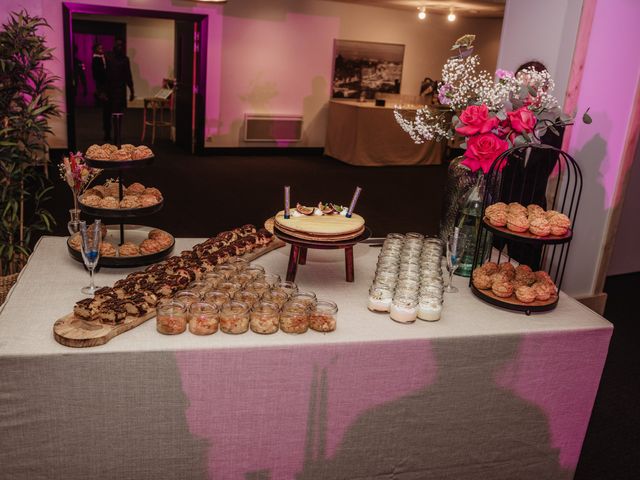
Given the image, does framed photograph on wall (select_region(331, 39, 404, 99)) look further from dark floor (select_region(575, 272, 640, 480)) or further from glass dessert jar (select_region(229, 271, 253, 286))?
glass dessert jar (select_region(229, 271, 253, 286))

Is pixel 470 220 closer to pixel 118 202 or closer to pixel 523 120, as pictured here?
pixel 523 120

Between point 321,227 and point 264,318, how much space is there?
0.45 metres

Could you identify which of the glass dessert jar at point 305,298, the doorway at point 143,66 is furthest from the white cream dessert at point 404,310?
the doorway at point 143,66

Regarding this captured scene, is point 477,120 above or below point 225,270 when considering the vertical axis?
above

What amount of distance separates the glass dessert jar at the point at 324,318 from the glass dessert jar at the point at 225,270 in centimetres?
38

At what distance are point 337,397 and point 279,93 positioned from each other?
Result: 327 inches

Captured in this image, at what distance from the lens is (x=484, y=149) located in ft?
7.20

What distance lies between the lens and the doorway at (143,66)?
830cm

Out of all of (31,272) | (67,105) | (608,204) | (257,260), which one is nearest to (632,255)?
(608,204)

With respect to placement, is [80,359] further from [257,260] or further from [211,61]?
[211,61]

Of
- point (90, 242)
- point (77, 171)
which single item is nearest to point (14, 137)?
point (77, 171)

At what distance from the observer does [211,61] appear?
9.13 metres

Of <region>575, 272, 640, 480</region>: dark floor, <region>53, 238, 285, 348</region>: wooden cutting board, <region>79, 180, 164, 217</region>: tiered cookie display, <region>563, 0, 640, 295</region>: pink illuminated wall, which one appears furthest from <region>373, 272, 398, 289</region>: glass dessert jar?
<region>563, 0, 640, 295</region>: pink illuminated wall

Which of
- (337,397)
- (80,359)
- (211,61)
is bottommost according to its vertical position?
(337,397)
